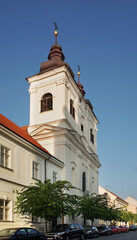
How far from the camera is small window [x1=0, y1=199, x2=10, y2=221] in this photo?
63.5ft

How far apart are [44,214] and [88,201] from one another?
14256mm

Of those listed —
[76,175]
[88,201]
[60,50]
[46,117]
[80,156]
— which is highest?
[60,50]

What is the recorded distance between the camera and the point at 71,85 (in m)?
38.6

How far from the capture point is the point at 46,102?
36.8 metres

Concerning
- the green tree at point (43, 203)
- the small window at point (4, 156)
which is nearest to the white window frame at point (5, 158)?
the small window at point (4, 156)

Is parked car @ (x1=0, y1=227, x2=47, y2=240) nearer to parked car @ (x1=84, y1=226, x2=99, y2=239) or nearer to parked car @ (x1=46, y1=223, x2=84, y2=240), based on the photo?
parked car @ (x1=46, y1=223, x2=84, y2=240)

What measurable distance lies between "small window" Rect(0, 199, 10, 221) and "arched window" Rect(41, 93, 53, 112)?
17730mm

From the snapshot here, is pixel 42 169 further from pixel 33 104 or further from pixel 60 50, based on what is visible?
pixel 60 50

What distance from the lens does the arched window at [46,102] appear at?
36500 millimetres

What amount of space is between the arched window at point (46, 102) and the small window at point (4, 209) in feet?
58.2

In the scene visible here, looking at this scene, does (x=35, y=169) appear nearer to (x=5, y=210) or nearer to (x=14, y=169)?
(x=14, y=169)

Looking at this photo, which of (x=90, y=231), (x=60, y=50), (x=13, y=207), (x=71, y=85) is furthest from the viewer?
(x=60, y=50)

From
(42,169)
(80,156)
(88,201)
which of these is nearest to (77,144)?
(80,156)

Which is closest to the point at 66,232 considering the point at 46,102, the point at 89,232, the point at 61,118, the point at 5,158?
the point at 5,158
